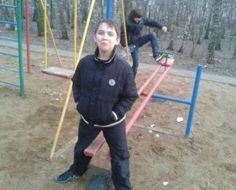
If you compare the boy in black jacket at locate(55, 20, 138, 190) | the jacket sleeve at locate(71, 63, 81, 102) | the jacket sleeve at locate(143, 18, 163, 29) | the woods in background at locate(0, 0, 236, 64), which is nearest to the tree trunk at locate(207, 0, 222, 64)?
the woods in background at locate(0, 0, 236, 64)

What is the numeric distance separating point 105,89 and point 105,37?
426mm

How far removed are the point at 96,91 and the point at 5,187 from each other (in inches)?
52.9

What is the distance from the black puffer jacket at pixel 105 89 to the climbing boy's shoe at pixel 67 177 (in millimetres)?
757

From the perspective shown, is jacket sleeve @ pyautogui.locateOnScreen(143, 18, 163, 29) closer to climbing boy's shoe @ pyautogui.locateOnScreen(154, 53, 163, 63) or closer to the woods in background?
climbing boy's shoe @ pyautogui.locateOnScreen(154, 53, 163, 63)

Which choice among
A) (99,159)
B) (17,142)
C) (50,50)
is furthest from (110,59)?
(50,50)

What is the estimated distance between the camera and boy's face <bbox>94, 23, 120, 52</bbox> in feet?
8.55

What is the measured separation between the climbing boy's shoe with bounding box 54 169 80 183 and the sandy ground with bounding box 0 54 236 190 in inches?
2.2

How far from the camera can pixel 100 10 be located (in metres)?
13.8

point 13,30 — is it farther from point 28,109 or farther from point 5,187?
point 5,187

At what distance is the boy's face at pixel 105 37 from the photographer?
103 inches

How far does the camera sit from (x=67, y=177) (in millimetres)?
3174

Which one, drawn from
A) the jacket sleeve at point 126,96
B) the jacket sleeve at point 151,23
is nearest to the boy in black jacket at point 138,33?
the jacket sleeve at point 151,23

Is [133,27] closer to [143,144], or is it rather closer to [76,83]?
[143,144]

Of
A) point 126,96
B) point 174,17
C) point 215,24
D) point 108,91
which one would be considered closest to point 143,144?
point 126,96
